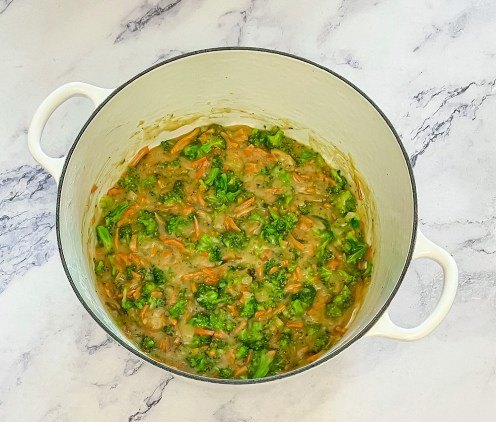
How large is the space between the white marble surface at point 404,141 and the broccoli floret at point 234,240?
0.37m

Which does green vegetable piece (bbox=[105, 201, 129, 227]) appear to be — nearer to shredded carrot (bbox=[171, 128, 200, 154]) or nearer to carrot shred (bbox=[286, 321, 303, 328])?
shredded carrot (bbox=[171, 128, 200, 154])

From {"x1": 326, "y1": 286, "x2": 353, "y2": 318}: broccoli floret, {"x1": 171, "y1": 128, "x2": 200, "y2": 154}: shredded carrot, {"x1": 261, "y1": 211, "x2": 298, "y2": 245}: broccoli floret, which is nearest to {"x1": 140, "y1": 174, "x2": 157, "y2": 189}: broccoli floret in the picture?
{"x1": 171, "y1": 128, "x2": 200, "y2": 154}: shredded carrot

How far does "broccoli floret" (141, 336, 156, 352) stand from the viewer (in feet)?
6.38

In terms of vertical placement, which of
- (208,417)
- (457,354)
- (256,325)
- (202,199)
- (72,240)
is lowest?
(457,354)

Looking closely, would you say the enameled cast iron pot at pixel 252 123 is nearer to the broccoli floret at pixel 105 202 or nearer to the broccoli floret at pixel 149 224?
the broccoli floret at pixel 105 202

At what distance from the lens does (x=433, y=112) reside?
2.21m

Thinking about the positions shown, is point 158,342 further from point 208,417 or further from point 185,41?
point 185,41

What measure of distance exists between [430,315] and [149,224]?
0.77 metres

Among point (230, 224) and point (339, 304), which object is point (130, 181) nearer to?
point (230, 224)

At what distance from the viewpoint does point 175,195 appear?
2.09 m

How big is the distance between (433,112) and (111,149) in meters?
0.92

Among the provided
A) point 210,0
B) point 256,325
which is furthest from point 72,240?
point 210,0

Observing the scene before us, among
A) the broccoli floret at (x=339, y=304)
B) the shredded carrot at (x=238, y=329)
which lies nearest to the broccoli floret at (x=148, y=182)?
the shredded carrot at (x=238, y=329)

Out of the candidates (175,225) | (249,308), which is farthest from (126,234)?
(249,308)
